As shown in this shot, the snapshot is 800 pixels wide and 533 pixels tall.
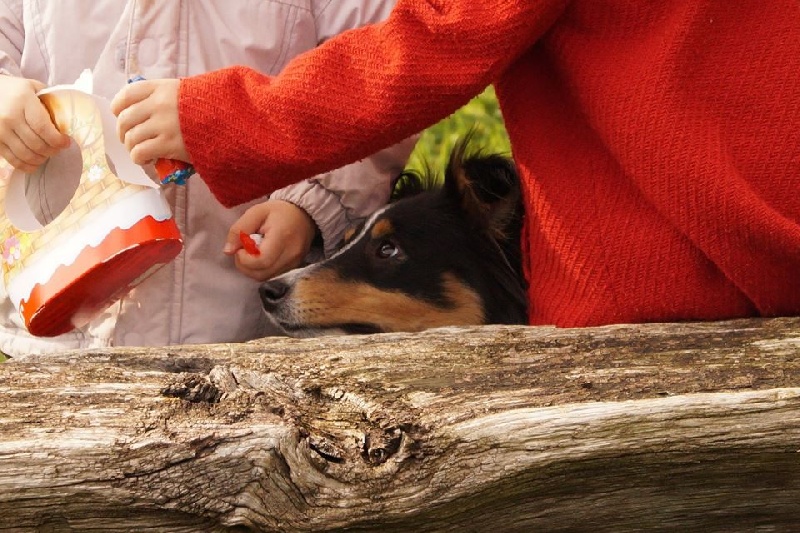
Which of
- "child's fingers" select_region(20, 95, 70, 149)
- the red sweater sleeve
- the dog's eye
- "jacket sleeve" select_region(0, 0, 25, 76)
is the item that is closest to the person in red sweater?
the red sweater sleeve

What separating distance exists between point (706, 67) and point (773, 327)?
570 millimetres

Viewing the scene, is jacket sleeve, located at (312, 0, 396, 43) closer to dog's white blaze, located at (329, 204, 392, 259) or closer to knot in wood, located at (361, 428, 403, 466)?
dog's white blaze, located at (329, 204, 392, 259)

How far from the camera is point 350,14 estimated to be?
9.62 ft

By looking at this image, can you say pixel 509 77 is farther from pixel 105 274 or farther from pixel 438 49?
pixel 105 274

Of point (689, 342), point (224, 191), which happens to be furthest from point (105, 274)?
point (689, 342)

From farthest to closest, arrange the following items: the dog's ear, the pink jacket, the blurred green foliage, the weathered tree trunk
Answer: the blurred green foliage < the dog's ear < the pink jacket < the weathered tree trunk

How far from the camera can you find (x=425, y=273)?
2893 millimetres

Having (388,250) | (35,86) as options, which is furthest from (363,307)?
(35,86)

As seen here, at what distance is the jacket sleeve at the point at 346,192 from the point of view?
2957 mm

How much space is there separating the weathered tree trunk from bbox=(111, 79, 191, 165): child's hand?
575mm

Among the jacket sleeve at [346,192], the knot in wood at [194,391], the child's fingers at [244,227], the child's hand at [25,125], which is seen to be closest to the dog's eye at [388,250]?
the jacket sleeve at [346,192]

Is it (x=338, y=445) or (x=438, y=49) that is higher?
(x=438, y=49)

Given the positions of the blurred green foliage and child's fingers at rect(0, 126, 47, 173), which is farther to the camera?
the blurred green foliage

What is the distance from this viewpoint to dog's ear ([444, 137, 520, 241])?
9.53 feet
